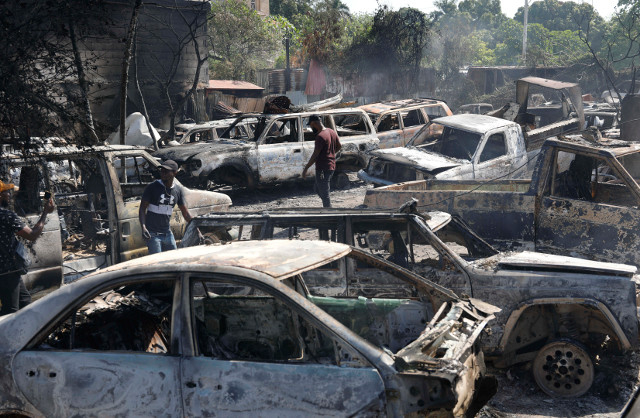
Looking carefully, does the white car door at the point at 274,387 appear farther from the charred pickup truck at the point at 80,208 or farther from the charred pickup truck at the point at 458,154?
the charred pickup truck at the point at 458,154

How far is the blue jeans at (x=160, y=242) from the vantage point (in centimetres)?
768

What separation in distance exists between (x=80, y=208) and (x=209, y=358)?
→ 5690 mm

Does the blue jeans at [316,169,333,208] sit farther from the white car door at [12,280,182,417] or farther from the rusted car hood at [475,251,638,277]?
the white car door at [12,280,182,417]

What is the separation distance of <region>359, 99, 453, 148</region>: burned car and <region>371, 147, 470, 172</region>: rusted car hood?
10.0ft

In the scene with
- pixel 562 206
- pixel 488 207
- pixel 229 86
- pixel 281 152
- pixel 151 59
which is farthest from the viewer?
pixel 229 86

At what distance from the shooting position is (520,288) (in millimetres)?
5320

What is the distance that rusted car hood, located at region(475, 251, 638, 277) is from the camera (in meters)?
5.32

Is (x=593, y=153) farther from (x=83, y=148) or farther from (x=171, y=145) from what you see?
(x=171, y=145)

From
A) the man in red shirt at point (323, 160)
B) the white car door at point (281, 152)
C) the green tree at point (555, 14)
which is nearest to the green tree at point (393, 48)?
the white car door at point (281, 152)

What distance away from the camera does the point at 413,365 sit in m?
3.30

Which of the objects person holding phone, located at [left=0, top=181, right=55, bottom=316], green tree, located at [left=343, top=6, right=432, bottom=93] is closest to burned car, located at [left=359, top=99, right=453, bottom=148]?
person holding phone, located at [left=0, top=181, right=55, bottom=316]

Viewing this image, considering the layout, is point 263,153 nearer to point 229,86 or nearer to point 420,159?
point 420,159

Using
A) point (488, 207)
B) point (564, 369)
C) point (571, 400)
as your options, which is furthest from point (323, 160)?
point (571, 400)

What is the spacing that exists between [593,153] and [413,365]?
5269 millimetres
